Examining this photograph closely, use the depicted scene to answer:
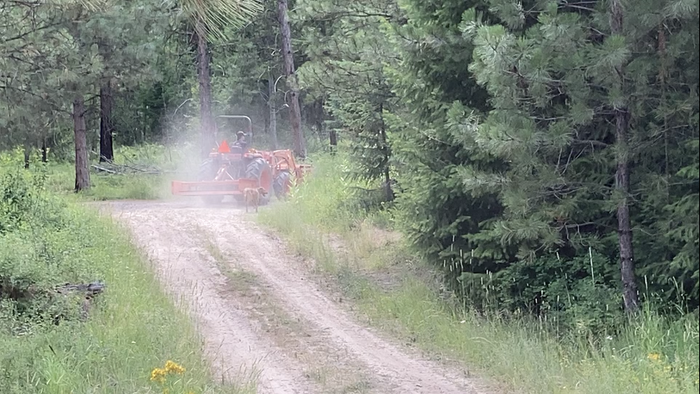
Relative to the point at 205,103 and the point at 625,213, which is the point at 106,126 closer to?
the point at 205,103

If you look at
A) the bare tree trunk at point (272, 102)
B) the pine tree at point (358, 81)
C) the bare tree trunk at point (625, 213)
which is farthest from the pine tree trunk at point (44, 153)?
the bare tree trunk at point (625, 213)

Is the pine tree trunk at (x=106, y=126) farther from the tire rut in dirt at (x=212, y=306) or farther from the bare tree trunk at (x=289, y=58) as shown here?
the tire rut in dirt at (x=212, y=306)

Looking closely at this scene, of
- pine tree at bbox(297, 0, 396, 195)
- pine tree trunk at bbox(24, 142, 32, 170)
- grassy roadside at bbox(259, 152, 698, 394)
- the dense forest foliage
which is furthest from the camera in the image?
pine tree trunk at bbox(24, 142, 32, 170)

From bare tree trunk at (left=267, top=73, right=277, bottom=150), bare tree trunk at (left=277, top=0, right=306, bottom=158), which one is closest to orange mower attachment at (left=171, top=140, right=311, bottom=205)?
bare tree trunk at (left=277, top=0, right=306, bottom=158)

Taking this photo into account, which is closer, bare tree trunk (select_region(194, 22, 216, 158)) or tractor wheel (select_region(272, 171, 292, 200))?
tractor wheel (select_region(272, 171, 292, 200))

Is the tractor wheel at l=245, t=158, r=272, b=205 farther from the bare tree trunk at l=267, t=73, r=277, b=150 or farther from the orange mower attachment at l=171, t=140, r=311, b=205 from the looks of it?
the bare tree trunk at l=267, t=73, r=277, b=150

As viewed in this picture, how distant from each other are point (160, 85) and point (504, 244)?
3137 centimetres

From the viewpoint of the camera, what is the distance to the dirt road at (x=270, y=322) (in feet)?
22.2

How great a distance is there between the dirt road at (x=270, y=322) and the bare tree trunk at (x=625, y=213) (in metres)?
1.50

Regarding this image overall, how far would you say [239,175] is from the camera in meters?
18.7

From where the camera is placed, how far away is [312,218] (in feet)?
47.0

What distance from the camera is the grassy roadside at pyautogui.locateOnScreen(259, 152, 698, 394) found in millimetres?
5316

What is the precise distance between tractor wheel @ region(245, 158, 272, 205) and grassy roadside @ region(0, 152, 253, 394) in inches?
300

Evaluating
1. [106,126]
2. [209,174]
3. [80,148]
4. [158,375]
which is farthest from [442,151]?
[106,126]
